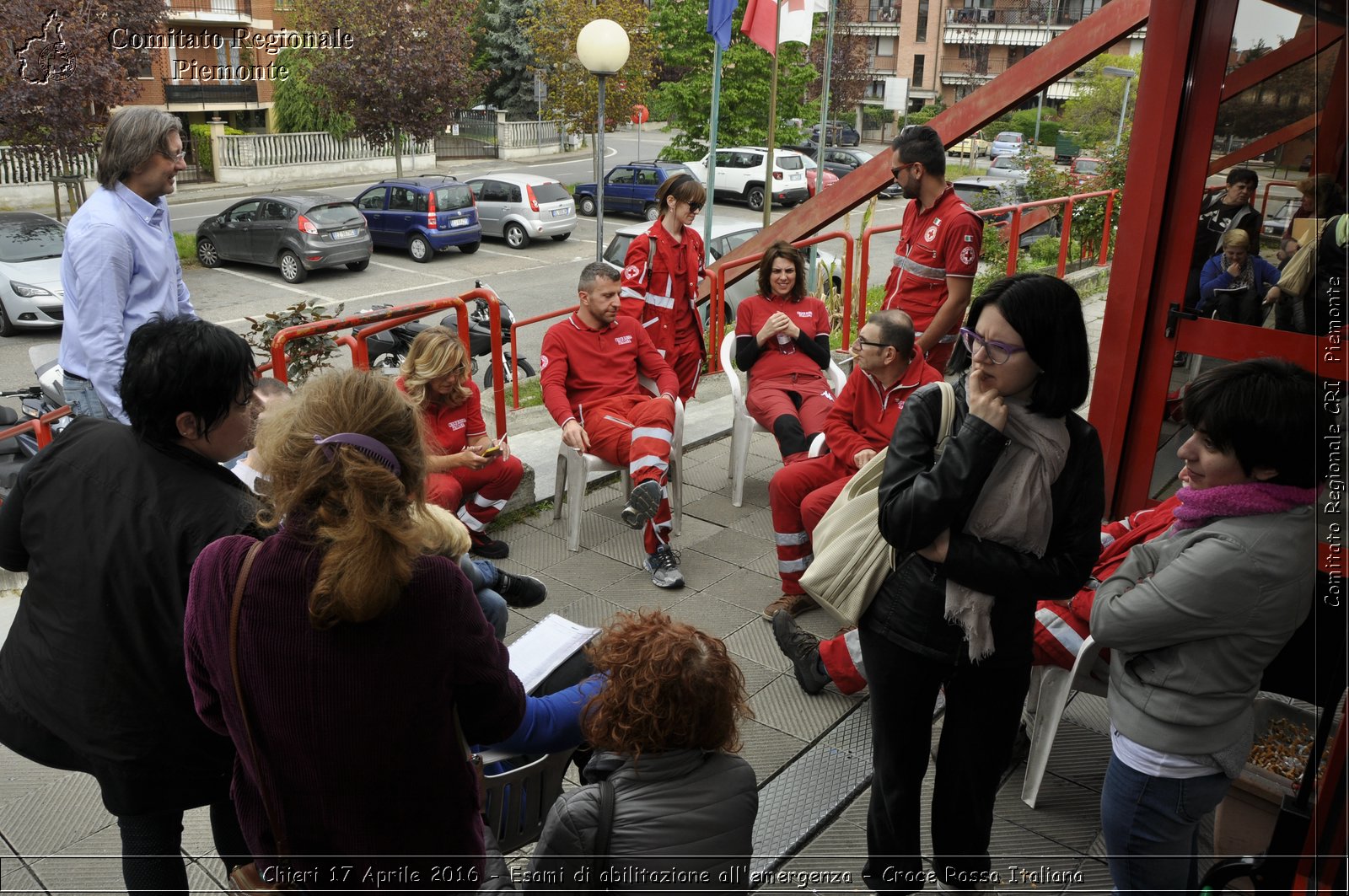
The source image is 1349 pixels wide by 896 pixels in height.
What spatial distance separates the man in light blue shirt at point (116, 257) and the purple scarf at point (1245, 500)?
321cm

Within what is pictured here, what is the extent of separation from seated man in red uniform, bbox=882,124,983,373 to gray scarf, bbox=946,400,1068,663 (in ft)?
8.39

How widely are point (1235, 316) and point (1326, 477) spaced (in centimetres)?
229

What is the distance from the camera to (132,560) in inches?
84.8

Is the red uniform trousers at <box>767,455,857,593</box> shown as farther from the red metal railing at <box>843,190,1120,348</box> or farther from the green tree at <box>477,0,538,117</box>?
the green tree at <box>477,0,538,117</box>

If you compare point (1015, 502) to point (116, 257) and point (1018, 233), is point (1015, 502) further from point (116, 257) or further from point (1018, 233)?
point (1018, 233)

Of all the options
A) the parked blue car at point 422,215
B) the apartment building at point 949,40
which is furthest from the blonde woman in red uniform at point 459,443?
the apartment building at point 949,40

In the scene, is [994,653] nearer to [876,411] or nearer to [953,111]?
[876,411]

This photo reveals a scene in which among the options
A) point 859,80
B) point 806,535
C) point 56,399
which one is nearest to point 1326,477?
point 806,535

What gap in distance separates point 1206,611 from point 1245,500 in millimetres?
256

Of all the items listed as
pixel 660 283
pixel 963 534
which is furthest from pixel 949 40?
pixel 963 534

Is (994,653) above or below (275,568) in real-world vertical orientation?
below

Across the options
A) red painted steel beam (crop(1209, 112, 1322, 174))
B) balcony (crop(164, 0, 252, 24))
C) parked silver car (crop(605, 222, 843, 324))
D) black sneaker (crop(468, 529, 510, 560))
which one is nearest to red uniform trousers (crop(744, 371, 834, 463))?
black sneaker (crop(468, 529, 510, 560))

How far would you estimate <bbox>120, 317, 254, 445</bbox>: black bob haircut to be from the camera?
7.19 ft

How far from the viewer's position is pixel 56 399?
23.1ft
